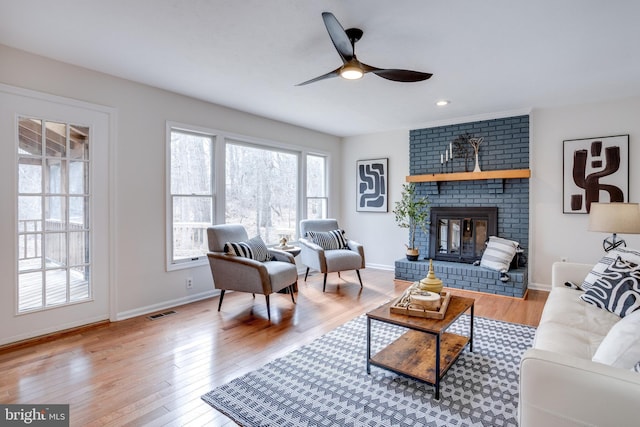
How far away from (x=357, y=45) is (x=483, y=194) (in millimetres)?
3173

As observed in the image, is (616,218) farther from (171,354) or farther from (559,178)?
(171,354)

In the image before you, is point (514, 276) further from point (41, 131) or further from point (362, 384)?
point (41, 131)

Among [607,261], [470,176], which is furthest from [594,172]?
[607,261]

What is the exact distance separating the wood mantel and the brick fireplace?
18cm

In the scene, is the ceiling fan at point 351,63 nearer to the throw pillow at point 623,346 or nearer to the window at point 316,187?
the throw pillow at point 623,346

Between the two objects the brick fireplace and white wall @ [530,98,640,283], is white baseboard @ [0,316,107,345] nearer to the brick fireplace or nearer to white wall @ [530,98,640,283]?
the brick fireplace

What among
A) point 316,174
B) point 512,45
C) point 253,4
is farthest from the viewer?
point 316,174

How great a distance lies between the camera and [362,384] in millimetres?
2143

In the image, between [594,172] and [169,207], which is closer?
[169,207]

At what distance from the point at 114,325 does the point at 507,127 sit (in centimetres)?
524

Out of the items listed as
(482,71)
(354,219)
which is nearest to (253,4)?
(482,71)

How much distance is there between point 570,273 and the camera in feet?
9.33

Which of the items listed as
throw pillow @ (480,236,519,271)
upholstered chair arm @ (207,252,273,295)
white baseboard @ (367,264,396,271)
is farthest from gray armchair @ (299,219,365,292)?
throw pillow @ (480,236,519,271)

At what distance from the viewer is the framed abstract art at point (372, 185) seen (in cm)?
575
